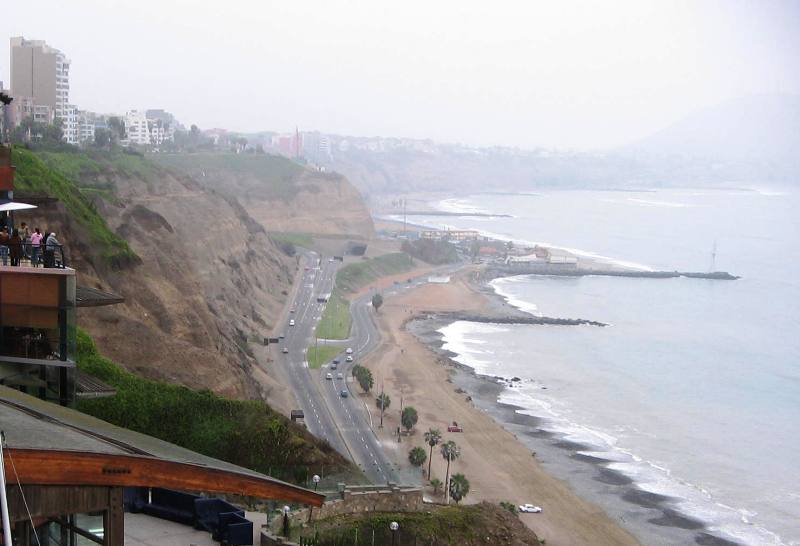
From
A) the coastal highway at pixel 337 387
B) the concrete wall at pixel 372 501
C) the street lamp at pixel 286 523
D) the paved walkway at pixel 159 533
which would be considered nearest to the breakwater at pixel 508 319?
the coastal highway at pixel 337 387

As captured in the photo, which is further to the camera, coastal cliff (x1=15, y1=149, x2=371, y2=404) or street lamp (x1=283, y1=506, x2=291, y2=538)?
coastal cliff (x1=15, y1=149, x2=371, y2=404)

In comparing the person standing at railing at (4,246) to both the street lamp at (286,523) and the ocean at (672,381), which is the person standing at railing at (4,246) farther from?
the ocean at (672,381)

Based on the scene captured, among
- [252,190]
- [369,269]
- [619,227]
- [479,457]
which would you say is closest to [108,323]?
[479,457]

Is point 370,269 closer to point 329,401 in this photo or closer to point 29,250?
point 329,401

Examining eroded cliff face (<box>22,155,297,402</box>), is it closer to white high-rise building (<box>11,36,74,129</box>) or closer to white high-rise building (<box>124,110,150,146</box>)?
white high-rise building (<box>11,36,74,129</box>)

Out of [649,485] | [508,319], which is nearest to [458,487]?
[649,485]

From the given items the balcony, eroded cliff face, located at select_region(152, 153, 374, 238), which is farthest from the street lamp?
eroded cliff face, located at select_region(152, 153, 374, 238)
